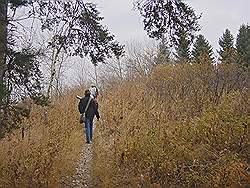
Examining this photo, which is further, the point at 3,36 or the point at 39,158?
the point at 39,158

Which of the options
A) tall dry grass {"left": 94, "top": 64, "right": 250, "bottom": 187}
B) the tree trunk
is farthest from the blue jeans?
the tree trunk

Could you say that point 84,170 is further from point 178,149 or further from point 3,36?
point 3,36

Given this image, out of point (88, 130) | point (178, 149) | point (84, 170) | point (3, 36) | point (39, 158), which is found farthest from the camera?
point (88, 130)

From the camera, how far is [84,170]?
10.9 m

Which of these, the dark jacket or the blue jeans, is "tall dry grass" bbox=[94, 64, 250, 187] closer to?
the blue jeans

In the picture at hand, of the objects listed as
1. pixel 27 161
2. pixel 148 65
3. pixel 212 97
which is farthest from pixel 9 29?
pixel 148 65

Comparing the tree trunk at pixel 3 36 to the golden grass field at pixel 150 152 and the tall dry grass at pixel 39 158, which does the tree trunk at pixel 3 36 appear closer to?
the tall dry grass at pixel 39 158

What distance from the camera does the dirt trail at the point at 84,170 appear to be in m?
9.88

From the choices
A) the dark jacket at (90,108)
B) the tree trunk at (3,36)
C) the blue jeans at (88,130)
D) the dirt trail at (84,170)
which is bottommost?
the dirt trail at (84,170)

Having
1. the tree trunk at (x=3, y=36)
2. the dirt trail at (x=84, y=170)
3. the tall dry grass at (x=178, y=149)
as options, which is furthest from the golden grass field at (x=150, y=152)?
the tree trunk at (x=3, y=36)

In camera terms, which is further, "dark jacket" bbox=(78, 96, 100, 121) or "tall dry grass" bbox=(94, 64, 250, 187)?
"dark jacket" bbox=(78, 96, 100, 121)

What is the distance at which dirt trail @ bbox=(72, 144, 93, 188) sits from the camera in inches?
389

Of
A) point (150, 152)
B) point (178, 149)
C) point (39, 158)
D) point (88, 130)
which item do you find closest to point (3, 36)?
point (39, 158)

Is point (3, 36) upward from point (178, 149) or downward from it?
upward
